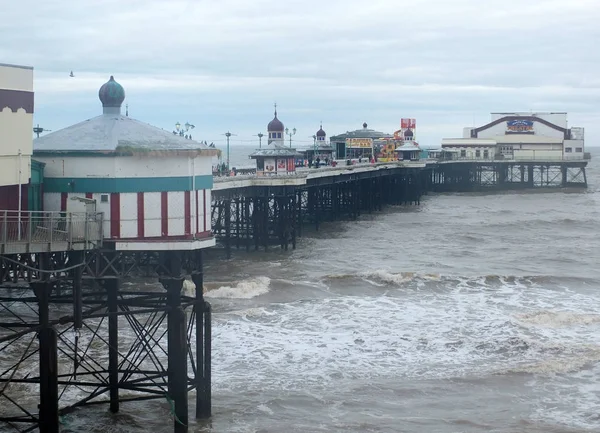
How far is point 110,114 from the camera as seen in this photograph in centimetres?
1786

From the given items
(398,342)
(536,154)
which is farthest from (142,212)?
(536,154)

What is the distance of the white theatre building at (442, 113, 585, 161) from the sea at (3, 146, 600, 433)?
59.0 meters

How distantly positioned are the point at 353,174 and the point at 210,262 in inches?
987

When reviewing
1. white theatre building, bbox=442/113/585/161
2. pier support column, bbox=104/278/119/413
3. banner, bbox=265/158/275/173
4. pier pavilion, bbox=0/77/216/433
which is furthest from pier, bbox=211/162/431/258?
pier pavilion, bbox=0/77/216/433

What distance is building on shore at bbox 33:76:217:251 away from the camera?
52.7 feet

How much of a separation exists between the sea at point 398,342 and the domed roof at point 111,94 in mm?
5681

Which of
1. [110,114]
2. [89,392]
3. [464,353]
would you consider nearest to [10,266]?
[110,114]

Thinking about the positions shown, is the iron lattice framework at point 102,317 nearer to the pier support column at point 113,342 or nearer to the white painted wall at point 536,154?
the pier support column at point 113,342

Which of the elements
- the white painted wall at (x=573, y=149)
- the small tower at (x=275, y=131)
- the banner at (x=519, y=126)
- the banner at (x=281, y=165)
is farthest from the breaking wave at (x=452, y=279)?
the banner at (x=519, y=126)

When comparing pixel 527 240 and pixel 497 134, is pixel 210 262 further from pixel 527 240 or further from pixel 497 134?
pixel 497 134

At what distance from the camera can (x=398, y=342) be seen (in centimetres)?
2512

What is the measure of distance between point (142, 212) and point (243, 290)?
1729cm

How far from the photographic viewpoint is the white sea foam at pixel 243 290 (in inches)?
1282

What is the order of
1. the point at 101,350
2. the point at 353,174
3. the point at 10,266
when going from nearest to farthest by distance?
the point at 10,266 < the point at 101,350 < the point at 353,174
